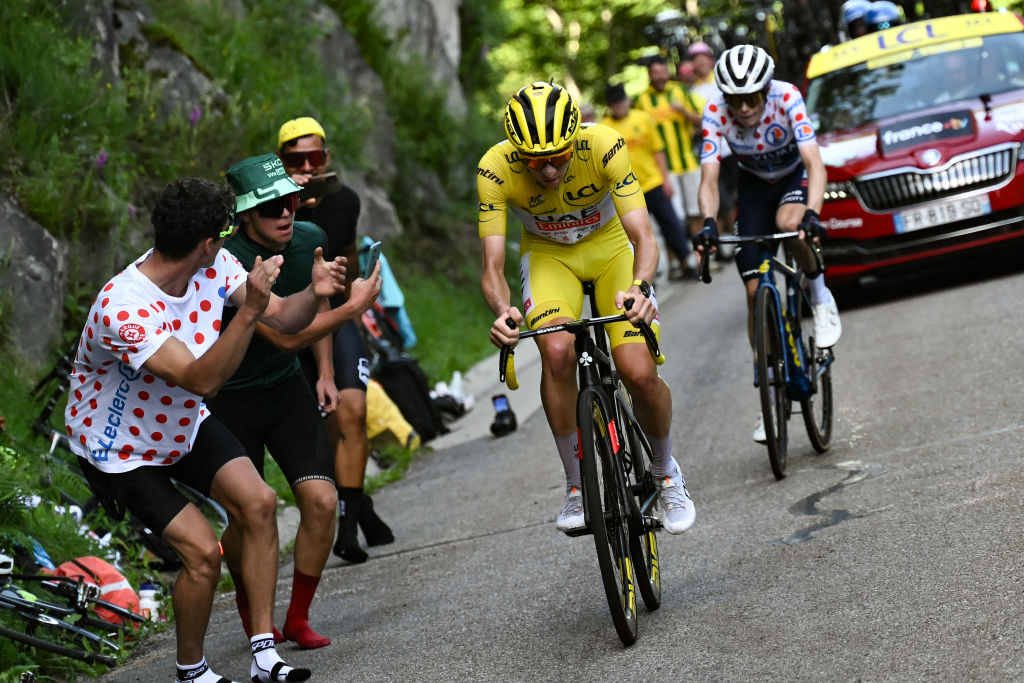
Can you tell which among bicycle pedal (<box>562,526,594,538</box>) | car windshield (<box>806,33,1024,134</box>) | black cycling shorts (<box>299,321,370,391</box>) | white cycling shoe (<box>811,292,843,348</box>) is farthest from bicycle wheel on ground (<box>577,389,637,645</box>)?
car windshield (<box>806,33,1024,134</box>)

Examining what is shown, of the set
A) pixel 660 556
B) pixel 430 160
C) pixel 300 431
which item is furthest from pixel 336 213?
pixel 430 160

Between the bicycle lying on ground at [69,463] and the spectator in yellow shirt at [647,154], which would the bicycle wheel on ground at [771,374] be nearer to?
the bicycle lying on ground at [69,463]

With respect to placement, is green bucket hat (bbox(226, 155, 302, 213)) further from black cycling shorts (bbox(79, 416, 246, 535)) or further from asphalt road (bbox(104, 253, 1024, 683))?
asphalt road (bbox(104, 253, 1024, 683))

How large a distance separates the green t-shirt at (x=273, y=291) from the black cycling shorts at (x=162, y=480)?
0.59 metres

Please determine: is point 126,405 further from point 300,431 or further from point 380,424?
point 380,424

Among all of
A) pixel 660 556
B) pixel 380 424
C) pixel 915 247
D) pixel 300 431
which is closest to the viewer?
pixel 300 431

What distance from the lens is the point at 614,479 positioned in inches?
223

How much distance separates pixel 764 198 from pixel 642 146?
8.30m

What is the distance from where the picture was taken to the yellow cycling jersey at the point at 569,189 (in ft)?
20.4

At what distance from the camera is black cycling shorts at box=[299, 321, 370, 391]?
791 cm

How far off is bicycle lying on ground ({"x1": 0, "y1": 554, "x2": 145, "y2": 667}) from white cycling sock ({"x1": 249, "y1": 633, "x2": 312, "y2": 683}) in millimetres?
925

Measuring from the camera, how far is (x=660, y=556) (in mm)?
6969

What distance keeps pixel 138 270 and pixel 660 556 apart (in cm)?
289

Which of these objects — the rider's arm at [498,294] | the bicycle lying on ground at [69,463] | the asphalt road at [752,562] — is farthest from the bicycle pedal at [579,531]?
the bicycle lying on ground at [69,463]
